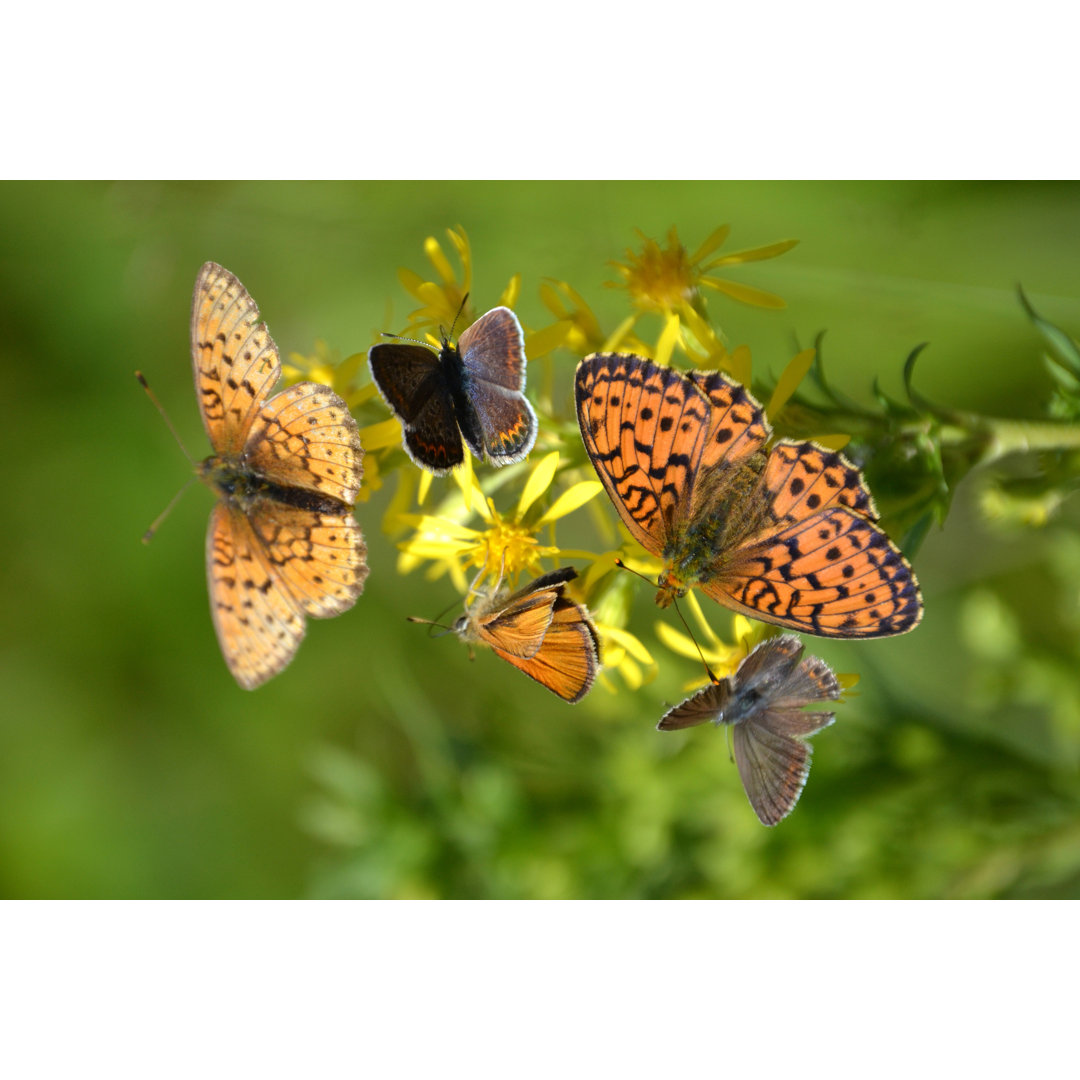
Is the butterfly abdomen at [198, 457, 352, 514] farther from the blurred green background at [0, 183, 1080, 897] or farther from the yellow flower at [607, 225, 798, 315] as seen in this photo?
the blurred green background at [0, 183, 1080, 897]

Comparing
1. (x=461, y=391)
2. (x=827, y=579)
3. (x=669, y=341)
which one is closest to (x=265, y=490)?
(x=461, y=391)

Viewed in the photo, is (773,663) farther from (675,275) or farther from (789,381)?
(675,275)

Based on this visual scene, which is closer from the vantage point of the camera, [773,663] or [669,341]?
[773,663]

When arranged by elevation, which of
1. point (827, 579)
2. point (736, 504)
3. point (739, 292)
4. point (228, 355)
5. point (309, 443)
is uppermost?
→ point (739, 292)

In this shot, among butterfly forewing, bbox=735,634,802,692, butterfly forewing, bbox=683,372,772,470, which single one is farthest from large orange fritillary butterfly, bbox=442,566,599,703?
butterfly forewing, bbox=683,372,772,470

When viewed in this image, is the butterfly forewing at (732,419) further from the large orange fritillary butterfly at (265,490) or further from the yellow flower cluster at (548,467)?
the large orange fritillary butterfly at (265,490)

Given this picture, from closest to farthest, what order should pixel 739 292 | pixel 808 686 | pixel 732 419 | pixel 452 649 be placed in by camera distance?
1. pixel 808 686
2. pixel 732 419
3. pixel 739 292
4. pixel 452 649
